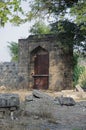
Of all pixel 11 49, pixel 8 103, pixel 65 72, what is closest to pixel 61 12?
pixel 65 72

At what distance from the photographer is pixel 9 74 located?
25.1 meters

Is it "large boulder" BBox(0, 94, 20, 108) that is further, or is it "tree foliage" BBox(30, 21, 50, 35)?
"tree foliage" BBox(30, 21, 50, 35)

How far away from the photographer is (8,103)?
967 cm

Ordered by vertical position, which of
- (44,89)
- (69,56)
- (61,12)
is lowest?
(44,89)

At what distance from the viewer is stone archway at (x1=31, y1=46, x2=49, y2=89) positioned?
2341 cm

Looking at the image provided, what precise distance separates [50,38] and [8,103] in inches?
539

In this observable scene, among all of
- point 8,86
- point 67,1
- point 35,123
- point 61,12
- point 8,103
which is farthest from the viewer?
point 8,86

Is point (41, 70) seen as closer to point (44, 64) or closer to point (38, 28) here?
point (44, 64)

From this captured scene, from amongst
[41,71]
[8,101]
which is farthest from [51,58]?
[8,101]

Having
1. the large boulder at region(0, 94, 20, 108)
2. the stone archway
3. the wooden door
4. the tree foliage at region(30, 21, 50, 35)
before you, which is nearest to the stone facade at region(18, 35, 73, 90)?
the stone archway

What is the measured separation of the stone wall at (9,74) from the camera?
24.8 metres

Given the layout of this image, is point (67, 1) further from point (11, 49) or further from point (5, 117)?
point (11, 49)

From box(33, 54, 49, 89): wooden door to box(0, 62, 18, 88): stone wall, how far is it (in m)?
1.63

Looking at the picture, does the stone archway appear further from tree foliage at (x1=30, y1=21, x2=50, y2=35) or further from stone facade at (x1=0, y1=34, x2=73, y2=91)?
tree foliage at (x1=30, y1=21, x2=50, y2=35)
